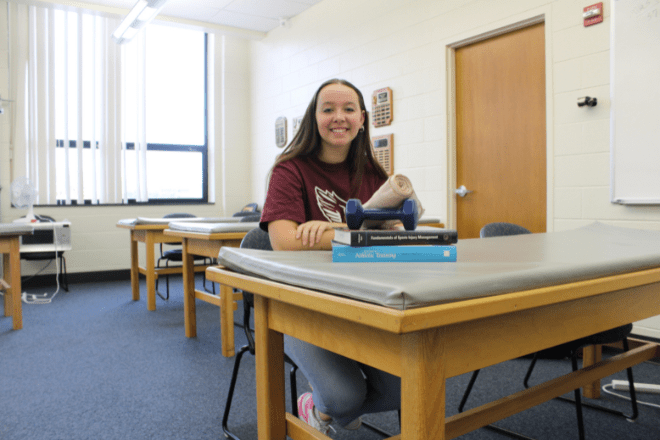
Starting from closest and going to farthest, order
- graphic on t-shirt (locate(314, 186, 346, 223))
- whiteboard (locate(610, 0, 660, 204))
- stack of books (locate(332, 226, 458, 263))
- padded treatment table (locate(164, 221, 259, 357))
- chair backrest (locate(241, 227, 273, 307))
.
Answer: stack of books (locate(332, 226, 458, 263)), graphic on t-shirt (locate(314, 186, 346, 223)), chair backrest (locate(241, 227, 273, 307)), whiteboard (locate(610, 0, 660, 204)), padded treatment table (locate(164, 221, 259, 357))

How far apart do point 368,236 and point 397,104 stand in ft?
10.3

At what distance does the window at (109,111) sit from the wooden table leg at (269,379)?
479cm

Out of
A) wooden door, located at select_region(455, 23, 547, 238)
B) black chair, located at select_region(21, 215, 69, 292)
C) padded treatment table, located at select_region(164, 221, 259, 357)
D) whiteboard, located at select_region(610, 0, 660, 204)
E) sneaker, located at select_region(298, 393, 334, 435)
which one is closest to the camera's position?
sneaker, located at select_region(298, 393, 334, 435)

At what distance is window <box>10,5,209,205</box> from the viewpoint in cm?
476

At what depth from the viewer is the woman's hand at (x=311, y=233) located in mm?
1124

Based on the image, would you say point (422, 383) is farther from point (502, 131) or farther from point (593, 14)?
point (502, 131)

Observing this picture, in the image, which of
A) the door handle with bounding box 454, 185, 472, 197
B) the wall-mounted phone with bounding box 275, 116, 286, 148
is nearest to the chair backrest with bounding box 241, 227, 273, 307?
the door handle with bounding box 454, 185, 472, 197

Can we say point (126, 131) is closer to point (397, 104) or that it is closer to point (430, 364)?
point (397, 104)

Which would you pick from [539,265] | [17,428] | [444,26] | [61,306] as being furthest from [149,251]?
[539,265]

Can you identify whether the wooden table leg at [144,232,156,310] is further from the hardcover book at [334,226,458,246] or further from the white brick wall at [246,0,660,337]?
the hardcover book at [334,226,458,246]

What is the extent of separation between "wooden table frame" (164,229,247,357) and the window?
2.79m

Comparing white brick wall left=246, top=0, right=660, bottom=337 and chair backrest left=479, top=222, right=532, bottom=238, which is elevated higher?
white brick wall left=246, top=0, right=660, bottom=337

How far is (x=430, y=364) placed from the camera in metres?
0.58

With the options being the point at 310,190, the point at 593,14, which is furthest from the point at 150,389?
the point at 593,14
